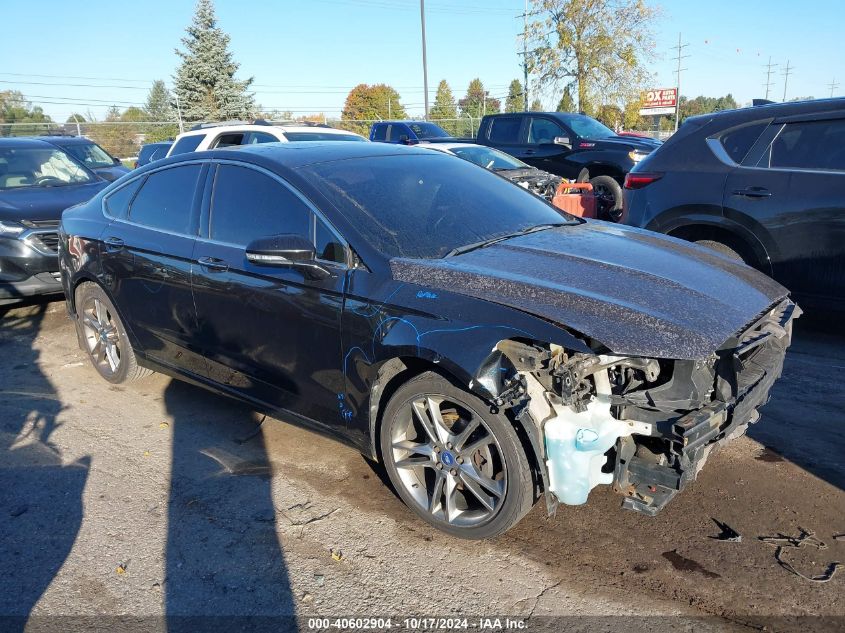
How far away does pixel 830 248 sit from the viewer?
16.8ft

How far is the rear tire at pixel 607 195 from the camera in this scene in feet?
38.5

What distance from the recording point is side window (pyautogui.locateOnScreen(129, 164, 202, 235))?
14.3 ft

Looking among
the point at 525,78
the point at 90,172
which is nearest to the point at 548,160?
the point at 90,172

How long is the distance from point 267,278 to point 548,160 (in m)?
10.7

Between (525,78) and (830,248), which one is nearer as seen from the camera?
(830,248)

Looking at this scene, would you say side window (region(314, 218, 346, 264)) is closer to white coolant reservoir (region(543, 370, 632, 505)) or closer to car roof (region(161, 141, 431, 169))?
car roof (region(161, 141, 431, 169))

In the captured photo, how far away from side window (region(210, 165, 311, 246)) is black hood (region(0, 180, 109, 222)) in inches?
160

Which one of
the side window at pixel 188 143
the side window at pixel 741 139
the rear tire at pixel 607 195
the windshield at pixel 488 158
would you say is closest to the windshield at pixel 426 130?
the windshield at pixel 488 158

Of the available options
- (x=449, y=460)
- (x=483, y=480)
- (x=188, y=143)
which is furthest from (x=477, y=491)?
(x=188, y=143)

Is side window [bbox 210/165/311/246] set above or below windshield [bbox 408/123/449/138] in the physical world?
below

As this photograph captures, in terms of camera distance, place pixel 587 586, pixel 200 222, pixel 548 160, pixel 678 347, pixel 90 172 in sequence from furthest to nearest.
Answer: pixel 548 160, pixel 90 172, pixel 200 222, pixel 587 586, pixel 678 347

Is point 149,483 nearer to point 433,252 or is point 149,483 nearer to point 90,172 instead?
point 433,252

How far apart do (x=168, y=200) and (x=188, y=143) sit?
697 cm

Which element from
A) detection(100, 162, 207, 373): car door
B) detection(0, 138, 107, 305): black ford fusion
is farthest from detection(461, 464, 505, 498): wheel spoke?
detection(0, 138, 107, 305): black ford fusion
